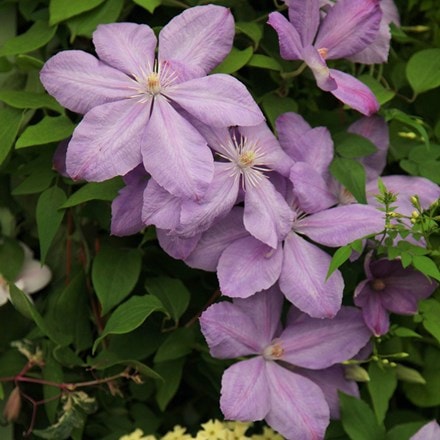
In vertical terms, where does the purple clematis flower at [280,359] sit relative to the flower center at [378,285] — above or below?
below

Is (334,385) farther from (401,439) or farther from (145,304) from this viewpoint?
(145,304)

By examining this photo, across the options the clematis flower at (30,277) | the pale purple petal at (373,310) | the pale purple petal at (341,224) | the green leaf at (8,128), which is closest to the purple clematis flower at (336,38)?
the pale purple petal at (341,224)

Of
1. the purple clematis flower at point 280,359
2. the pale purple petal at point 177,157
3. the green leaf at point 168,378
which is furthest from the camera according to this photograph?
the green leaf at point 168,378

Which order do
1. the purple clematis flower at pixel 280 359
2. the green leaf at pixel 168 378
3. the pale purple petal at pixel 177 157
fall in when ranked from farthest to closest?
the green leaf at pixel 168 378
the purple clematis flower at pixel 280 359
the pale purple petal at pixel 177 157

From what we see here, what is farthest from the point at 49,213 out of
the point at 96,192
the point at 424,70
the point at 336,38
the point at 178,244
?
the point at 424,70

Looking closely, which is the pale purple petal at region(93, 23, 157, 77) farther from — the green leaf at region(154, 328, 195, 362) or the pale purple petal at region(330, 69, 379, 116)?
the green leaf at region(154, 328, 195, 362)

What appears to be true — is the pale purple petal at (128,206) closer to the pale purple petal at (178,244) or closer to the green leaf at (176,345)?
the pale purple petal at (178,244)
